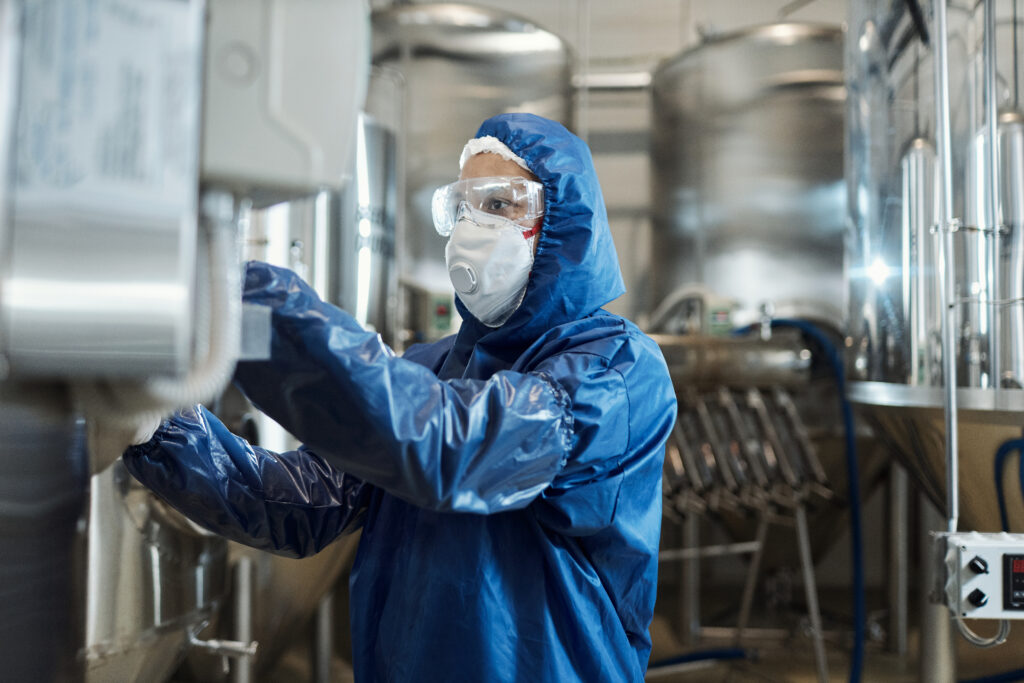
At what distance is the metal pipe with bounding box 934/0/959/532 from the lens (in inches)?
59.2

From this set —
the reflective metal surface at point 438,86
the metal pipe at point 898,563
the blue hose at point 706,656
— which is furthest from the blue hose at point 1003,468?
the reflective metal surface at point 438,86

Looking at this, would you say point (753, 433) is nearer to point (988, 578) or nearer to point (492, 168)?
point (988, 578)

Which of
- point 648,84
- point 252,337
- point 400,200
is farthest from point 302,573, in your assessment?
point 648,84

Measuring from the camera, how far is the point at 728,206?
3025 millimetres

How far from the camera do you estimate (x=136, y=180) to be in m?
0.52

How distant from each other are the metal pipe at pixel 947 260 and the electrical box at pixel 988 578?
0.29 ft

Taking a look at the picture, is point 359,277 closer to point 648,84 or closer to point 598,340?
point 598,340

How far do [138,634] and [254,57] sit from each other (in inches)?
39.1

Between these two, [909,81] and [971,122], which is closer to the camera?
[971,122]

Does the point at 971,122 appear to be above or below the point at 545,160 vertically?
above

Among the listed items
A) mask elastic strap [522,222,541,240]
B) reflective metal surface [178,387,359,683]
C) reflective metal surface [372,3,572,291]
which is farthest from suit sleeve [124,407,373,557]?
reflective metal surface [372,3,572,291]

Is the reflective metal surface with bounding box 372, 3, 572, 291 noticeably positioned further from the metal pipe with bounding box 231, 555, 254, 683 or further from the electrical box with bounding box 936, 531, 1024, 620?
the electrical box with bounding box 936, 531, 1024, 620

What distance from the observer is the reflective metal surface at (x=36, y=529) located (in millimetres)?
607

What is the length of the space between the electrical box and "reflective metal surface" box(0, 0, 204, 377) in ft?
4.32
